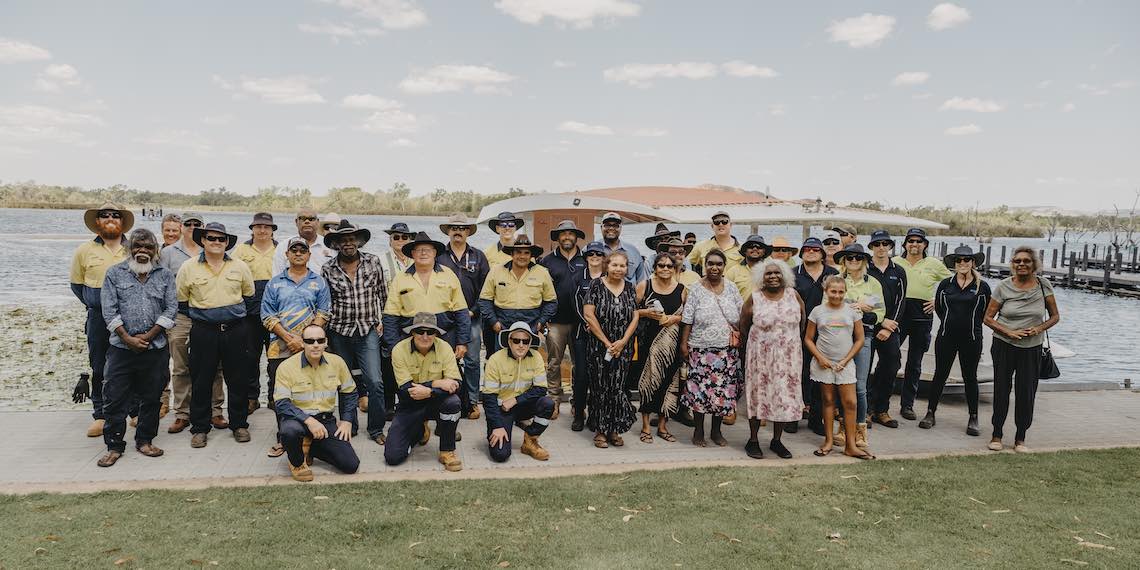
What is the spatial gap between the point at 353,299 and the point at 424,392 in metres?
1.11

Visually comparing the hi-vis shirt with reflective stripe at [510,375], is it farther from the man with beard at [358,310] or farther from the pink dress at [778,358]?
the pink dress at [778,358]

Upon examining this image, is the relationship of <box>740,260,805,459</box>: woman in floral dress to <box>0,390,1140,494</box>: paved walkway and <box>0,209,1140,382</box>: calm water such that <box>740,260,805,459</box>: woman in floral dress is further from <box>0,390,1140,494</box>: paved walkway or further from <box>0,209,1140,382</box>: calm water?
<box>0,209,1140,382</box>: calm water

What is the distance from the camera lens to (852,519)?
184 inches

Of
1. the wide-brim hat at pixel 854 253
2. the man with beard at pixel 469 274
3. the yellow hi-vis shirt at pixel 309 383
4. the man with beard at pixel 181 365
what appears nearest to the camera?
the yellow hi-vis shirt at pixel 309 383

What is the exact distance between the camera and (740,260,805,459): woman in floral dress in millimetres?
5895

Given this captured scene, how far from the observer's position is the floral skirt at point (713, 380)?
20.0 feet

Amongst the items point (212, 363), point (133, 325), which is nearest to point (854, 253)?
point (212, 363)

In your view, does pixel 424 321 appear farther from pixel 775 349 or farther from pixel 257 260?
pixel 775 349

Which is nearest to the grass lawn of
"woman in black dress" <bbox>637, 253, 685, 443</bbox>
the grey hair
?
"woman in black dress" <bbox>637, 253, 685, 443</bbox>

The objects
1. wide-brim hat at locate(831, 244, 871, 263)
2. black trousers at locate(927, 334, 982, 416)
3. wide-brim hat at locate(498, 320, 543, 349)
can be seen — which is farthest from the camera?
black trousers at locate(927, 334, 982, 416)

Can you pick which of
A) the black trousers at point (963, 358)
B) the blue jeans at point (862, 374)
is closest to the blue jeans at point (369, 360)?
the blue jeans at point (862, 374)

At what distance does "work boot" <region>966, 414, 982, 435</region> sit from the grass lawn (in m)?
1.25

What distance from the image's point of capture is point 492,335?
697 cm

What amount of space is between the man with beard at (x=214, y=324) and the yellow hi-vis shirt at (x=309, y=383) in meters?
0.80
